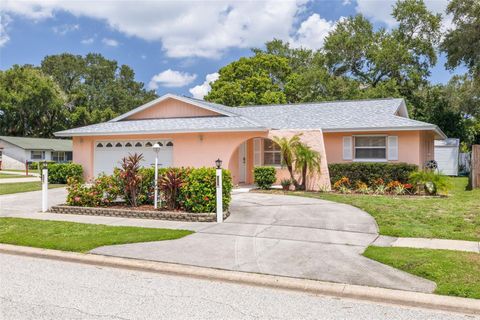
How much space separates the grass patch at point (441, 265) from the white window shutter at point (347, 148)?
11887 millimetres

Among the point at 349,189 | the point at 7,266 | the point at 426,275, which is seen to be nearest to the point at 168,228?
the point at 7,266

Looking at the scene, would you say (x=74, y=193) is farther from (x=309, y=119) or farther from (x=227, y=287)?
(x=309, y=119)

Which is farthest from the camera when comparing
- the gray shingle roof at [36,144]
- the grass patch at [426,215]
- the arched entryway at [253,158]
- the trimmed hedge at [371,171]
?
the gray shingle roof at [36,144]

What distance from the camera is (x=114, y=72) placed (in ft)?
211

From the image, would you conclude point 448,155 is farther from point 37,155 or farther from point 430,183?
point 37,155

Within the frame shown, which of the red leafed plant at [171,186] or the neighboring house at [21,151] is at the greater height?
the neighboring house at [21,151]

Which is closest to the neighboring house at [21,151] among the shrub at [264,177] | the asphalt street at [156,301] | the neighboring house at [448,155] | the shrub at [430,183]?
the shrub at [264,177]

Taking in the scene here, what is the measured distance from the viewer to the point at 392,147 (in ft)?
57.2

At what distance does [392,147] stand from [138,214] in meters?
12.2

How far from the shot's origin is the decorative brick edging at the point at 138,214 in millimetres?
9602

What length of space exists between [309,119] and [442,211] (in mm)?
10457

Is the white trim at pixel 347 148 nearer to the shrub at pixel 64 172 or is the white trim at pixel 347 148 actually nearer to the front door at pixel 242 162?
the front door at pixel 242 162

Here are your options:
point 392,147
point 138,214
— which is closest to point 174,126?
point 138,214

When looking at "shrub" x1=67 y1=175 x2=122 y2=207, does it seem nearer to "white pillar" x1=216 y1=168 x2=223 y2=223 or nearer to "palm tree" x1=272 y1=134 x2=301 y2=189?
"white pillar" x1=216 y1=168 x2=223 y2=223
